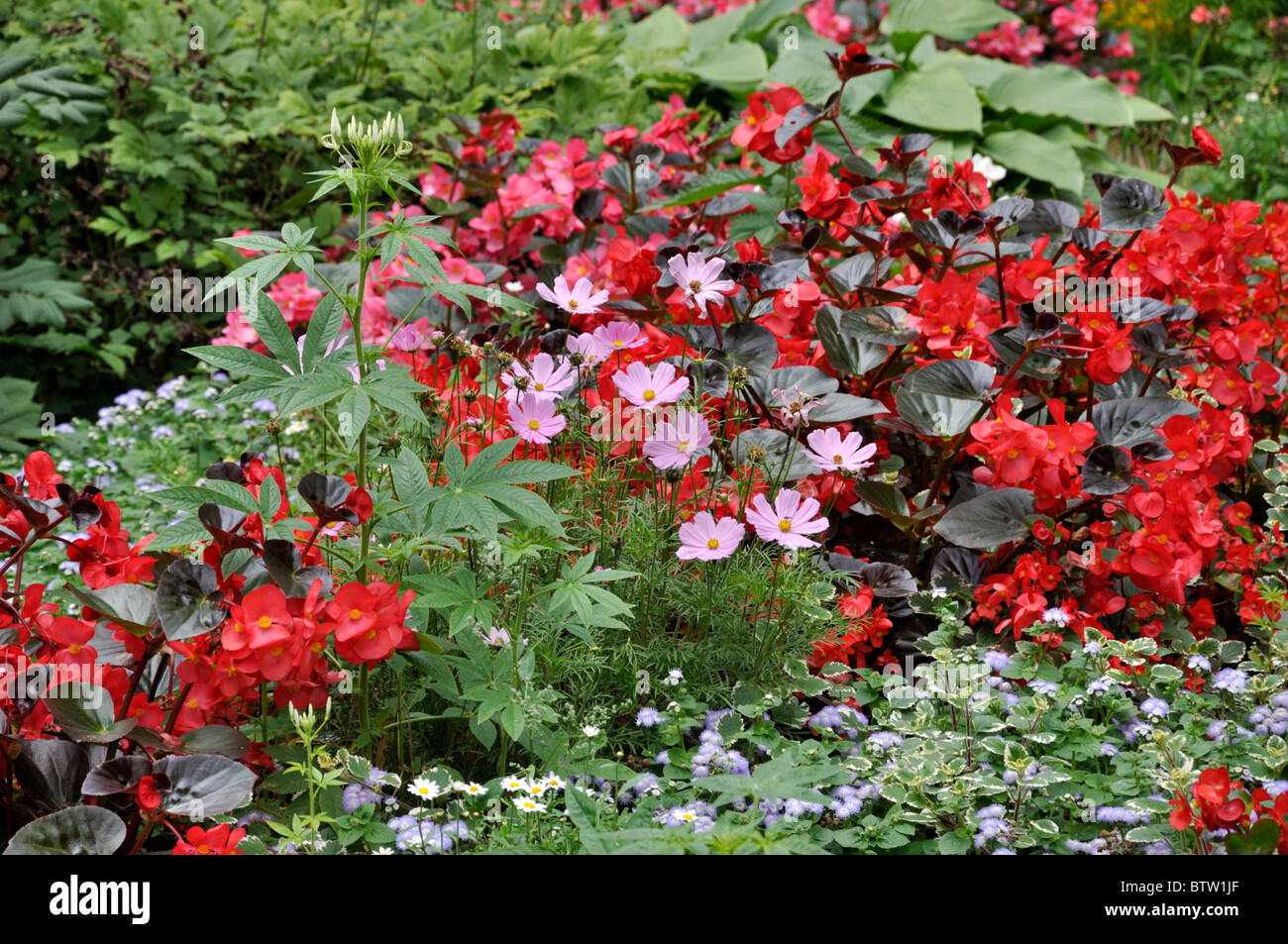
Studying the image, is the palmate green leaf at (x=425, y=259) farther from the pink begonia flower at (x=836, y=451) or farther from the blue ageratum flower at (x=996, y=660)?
the blue ageratum flower at (x=996, y=660)

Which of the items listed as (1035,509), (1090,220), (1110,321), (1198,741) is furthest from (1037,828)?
(1090,220)

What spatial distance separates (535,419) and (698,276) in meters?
0.38

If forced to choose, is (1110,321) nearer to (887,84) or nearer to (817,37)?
(887,84)

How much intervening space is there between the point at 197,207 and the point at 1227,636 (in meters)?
3.49

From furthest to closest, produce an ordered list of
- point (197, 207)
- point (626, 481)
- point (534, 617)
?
point (197, 207)
point (626, 481)
point (534, 617)

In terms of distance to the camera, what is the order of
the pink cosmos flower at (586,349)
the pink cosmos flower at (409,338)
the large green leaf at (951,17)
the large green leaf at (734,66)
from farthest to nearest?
the large green leaf at (951,17)
the large green leaf at (734,66)
the pink cosmos flower at (409,338)
the pink cosmos flower at (586,349)

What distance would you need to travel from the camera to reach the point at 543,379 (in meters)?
1.88

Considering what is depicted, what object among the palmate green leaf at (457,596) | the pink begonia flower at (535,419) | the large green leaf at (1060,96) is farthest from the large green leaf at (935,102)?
the palmate green leaf at (457,596)

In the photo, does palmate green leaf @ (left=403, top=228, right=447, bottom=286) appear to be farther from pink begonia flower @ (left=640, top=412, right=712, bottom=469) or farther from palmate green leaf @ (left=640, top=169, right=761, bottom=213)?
palmate green leaf @ (left=640, top=169, right=761, bottom=213)

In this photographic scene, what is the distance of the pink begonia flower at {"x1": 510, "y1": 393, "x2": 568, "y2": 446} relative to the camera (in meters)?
1.80

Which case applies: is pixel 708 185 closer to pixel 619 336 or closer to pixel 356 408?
pixel 619 336

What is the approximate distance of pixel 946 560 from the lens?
218 cm

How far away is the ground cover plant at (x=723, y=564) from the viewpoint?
1.48 meters

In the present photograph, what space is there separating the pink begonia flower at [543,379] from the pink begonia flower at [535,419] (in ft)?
0.04
